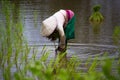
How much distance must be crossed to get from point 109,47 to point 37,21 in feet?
20.3

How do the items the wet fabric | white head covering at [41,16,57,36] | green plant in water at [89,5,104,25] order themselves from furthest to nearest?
green plant in water at [89,5,104,25]
the wet fabric
white head covering at [41,16,57,36]

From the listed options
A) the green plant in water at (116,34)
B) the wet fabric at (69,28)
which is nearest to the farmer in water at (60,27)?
the wet fabric at (69,28)

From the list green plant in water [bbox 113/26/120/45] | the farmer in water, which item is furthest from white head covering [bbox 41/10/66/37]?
green plant in water [bbox 113/26/120/45]

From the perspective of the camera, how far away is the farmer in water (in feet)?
25.1

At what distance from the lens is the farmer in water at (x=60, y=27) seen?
25.1ft

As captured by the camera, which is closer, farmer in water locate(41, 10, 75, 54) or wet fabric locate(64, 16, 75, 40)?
farmer in water locate(41, 10, 75, 54)

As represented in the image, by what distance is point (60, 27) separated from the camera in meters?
7.70

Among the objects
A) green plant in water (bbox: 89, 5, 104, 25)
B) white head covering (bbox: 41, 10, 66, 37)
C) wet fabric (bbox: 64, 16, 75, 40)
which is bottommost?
green plant in water (bbox: 89, 5, 104, 25)

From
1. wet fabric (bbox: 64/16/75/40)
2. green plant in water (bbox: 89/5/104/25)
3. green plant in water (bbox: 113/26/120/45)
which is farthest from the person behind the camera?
green plant in water (bbox: 89/5/104/25)

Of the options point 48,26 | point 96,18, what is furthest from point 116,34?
point 96,18

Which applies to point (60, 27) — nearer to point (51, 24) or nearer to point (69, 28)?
point (51, 24)

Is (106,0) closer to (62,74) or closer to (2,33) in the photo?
(2,33)

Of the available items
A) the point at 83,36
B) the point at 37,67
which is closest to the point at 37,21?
the point at 83,36

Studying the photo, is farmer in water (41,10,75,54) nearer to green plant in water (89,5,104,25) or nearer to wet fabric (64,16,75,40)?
wet fabric (64,16,75,40)
